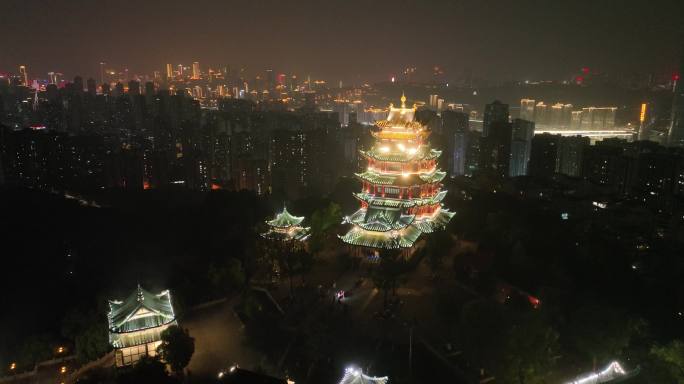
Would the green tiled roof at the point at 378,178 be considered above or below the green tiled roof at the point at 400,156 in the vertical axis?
below

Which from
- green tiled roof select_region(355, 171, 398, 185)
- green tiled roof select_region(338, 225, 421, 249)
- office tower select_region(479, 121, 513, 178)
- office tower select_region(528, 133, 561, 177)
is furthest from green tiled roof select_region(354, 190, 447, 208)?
office tower select_region(528, 133, 561, 177)

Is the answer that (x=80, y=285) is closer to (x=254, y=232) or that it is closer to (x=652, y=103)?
(x=254, y=232)

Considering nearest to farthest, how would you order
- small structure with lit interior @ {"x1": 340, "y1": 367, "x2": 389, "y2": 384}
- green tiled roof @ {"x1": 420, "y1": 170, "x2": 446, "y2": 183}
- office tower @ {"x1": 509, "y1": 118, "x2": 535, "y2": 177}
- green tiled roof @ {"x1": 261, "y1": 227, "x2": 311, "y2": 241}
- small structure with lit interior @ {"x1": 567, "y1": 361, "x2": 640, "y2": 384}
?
1. small structure with lit interior @ {"x1": 340, "y1": 367, "x2": 389, "y2": 384}
2. small structure with lit interior @ {"x1": 567, "y1": 361, "x2": 640, "y2": 384}
3. green tiled roof @ {"x1": 261, "y1": 227, "x2": 311, "y2": 241}
4. green tiled roof @ {"x1": 420, "y1": 170, "x2": 446, "y2": 183}
5. office tower @ {"x1": 509, "y1": 118, "x2": 535, "y2": 177}

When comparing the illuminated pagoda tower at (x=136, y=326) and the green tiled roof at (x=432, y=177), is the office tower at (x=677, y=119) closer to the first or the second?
the green tiled roof at (x=432, y=177)

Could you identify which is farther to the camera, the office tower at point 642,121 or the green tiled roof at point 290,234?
the office tower at point 642,121

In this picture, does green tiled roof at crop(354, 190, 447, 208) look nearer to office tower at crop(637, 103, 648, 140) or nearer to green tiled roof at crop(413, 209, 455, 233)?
green tiled roof at crop(413, 209, 455, 233)

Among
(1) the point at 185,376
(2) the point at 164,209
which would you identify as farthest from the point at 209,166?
(1) the point at 185,376

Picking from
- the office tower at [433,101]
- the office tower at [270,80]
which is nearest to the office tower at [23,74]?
the office tower at [270,80]
